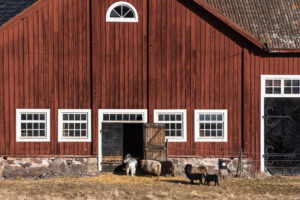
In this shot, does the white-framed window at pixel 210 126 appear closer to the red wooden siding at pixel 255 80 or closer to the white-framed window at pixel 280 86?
the red wooden siding at pixel 255 80

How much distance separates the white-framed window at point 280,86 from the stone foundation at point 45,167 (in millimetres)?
8112

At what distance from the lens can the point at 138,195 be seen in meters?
18.8

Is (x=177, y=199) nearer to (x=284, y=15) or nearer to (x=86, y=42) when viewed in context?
(x=86, y=42)

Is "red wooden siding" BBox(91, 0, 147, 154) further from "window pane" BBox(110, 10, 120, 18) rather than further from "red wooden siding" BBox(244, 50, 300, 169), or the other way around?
"red wooden siding" BBox(244, 50, 300, 169)

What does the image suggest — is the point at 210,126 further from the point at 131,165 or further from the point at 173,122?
the point at 131,165

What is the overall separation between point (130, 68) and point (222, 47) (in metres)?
4.12

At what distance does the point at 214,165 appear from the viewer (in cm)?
2325

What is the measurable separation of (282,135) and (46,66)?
10.9 m

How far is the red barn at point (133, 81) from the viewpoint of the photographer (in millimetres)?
22953

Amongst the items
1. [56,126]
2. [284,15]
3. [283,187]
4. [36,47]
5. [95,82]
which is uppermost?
[284,15]

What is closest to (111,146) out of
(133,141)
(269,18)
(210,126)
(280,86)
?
(133,141)

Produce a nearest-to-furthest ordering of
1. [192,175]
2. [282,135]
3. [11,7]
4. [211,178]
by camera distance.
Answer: [211,178], [192,175], [282,135], [11,7]

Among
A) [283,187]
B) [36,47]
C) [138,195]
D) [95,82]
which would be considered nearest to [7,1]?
[36,47]

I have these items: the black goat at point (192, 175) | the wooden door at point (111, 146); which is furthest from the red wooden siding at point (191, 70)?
the wooden door at point (111, 146)
